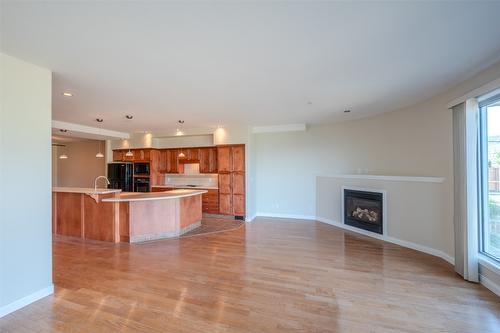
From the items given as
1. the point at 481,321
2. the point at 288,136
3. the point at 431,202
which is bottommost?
the point at 481,321

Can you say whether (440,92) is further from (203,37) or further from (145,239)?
(145,239)

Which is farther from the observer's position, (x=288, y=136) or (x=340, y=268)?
(x=288, y=136)

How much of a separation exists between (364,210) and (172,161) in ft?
19.0

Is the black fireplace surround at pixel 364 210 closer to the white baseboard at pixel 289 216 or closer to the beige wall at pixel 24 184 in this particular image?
the white baseboard at pixel 289 216

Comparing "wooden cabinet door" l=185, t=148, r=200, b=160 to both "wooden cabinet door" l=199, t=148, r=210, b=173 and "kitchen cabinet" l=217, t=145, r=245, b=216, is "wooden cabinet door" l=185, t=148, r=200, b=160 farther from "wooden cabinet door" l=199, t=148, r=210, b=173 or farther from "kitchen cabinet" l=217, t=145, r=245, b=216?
"kitchen cabinet" l=217, t=145, r=245, b=216

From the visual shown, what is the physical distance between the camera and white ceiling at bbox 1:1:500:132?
5.54 ft

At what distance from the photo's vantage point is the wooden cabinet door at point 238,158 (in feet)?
20.6

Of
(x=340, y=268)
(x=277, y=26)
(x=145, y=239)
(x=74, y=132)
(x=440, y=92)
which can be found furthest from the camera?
(x=74, y=132)

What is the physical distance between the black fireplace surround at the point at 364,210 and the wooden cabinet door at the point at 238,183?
8.81 ft

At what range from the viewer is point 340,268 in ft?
10.7

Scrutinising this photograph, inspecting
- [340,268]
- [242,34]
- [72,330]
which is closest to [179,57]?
[242,34]

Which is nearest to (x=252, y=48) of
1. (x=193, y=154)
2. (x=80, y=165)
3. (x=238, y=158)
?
(x=238, y=158)

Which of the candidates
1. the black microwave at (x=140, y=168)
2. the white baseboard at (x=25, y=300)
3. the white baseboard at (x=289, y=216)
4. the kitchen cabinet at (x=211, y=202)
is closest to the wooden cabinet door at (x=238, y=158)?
the kitchen cabinet at (x=211, y=202)

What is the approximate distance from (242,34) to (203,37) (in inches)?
14.0
